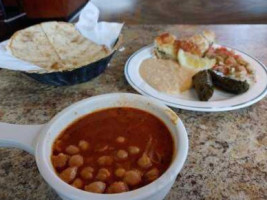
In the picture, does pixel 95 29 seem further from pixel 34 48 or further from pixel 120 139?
pixel 120 139

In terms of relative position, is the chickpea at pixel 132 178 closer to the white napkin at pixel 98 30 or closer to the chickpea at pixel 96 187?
the chickpea at pixel 96 187

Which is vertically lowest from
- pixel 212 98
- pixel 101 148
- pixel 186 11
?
pixel 186 11

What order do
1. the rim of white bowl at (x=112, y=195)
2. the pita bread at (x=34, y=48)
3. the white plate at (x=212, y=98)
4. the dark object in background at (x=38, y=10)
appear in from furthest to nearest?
the dark object in background at (x=38, y=10) → the pita bread at (x=34, y=48) → the white plate at (x=212, y=98) → the rim of white bowl at (x=112, y=195)

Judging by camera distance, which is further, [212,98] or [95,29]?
[95,29]

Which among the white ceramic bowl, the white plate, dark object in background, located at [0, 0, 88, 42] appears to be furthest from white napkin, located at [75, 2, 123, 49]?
dark object in background, located at [0, 0, 88, 42]

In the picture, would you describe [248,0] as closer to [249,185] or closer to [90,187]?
[249,185]

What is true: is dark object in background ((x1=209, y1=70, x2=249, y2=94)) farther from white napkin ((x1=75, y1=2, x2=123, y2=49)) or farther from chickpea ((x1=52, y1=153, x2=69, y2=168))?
chickpea ((x1=52, y1=153, x2=69, y2=168))

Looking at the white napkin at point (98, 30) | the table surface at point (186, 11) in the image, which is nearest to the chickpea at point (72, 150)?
the white napkin at point (98, 30)

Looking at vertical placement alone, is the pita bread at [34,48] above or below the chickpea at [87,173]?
below

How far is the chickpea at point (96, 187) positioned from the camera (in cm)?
47

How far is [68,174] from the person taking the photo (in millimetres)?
494

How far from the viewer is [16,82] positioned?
3.25 feet

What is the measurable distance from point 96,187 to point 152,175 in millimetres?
94

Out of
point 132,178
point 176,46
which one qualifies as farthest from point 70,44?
point 132,178
